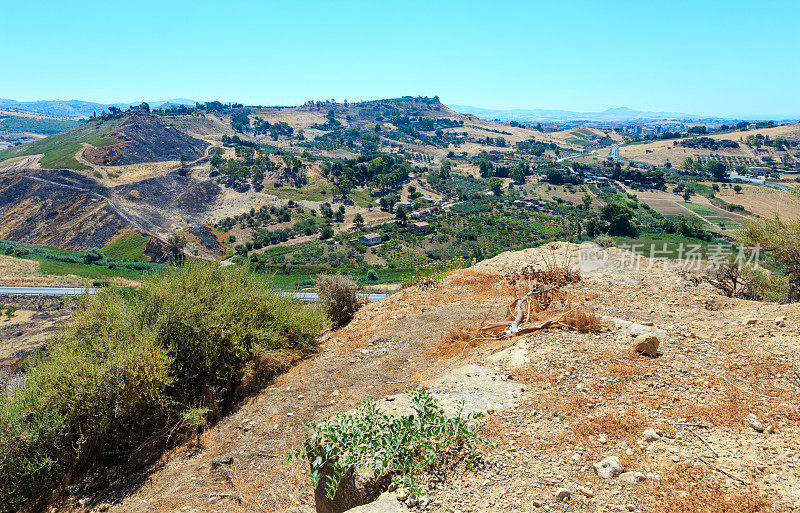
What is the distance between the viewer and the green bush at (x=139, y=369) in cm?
680

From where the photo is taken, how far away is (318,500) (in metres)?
5.59

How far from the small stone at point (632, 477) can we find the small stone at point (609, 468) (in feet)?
0.23

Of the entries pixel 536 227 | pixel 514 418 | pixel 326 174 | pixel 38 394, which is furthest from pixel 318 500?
pixel 326 174

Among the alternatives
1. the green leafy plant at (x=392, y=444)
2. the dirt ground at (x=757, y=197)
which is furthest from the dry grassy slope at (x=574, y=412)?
the dirt ground at (x=757, y=197)

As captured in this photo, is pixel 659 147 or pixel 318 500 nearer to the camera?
pixel 318 500

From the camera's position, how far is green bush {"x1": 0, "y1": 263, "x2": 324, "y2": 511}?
22.3ft

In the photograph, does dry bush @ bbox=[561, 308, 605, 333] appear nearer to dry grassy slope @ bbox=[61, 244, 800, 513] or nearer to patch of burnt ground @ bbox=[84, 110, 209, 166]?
dry grassy slope @ bbox=[61, 244, 800, 513]

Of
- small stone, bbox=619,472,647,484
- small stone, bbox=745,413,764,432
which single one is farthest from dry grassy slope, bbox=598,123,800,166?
small stone, bbox=619,472,647,484

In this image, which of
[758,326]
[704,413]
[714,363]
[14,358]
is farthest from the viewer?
[14,358]

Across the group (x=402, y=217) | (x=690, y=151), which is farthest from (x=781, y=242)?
(x=690, y=151)

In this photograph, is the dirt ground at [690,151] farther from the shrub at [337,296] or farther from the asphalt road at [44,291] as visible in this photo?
the shrub at [337,296]

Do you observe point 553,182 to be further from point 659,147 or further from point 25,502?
point 25,502

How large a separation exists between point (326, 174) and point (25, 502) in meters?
122

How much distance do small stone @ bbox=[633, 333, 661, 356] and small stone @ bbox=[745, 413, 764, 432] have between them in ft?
6.17
